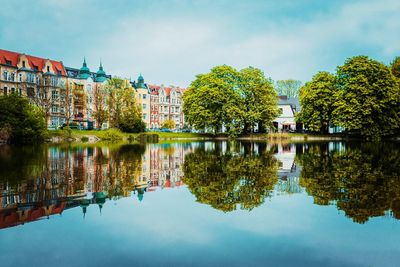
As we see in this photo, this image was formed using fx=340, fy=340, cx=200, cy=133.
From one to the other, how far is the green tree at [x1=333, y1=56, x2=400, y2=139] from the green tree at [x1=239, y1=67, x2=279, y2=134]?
12623 millimetres

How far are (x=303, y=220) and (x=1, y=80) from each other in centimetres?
7497

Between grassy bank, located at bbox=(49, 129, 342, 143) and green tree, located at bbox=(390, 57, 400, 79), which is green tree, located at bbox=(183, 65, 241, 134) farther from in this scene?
green tree, located at bbox=(390, 57, 400, 79)

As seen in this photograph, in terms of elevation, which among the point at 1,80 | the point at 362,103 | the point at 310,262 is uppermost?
the point at 1,80

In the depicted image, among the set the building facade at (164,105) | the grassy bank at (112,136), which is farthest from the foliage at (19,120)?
the building facade at (164,105)

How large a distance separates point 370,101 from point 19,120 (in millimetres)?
49573

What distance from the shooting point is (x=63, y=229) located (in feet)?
21.1

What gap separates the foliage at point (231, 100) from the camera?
2472 inches

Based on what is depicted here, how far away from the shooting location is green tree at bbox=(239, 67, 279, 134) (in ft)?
209

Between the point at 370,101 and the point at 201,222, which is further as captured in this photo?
the point at 370,101

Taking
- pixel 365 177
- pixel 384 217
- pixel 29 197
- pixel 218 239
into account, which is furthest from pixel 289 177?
pixel 29 197

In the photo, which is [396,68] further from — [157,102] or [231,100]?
[157,102]

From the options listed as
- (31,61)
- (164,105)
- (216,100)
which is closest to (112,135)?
(216,100)

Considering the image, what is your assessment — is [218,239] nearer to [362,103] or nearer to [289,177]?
[289,177]

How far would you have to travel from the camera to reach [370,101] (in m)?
51.5
